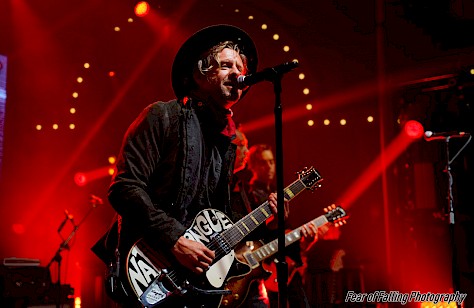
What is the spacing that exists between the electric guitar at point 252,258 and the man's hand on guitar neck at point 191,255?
0.32 m

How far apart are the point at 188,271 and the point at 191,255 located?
0.11 meters

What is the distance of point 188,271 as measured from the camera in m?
2.88

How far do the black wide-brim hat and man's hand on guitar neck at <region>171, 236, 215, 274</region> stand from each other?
1114 mm

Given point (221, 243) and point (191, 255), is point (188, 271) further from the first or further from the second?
point (221, 243)

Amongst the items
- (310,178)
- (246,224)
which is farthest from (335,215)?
(246,224)

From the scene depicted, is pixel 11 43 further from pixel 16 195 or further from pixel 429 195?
pixel 429 195

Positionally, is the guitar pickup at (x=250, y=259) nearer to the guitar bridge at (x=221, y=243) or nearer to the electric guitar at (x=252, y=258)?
the electric guitar at (x=252, y=258)

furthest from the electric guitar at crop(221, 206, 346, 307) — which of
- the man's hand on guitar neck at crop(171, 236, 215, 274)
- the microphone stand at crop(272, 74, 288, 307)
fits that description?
the microphone stand at crop(272, 74, 288, 307)

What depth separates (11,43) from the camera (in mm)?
8414

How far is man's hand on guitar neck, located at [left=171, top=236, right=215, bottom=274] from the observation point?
2811mm

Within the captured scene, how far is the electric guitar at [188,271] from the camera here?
8.96 feet

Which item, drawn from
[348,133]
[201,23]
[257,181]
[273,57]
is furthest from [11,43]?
[348,133]

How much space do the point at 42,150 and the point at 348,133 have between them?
15.8 ft

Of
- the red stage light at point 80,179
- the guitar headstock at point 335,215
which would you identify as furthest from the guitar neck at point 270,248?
the red stage light at point 80,179
